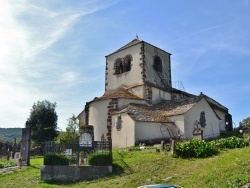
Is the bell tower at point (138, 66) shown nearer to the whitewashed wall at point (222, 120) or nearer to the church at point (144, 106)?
the church at point (144, 106)

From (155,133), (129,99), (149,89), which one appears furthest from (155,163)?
(149,89)

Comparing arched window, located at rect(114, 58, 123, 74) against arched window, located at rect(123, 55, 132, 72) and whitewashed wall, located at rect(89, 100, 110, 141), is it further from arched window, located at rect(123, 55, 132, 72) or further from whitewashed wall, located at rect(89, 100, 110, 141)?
whitewashed wall, located at rect(89, 100, 110, 141)

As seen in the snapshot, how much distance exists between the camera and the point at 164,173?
54.3 ft

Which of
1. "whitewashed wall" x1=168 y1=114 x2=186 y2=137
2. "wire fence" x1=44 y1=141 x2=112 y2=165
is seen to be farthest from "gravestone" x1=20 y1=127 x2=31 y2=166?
"whitewashed wall" x1=168 y1=114 x2=186 y2=137

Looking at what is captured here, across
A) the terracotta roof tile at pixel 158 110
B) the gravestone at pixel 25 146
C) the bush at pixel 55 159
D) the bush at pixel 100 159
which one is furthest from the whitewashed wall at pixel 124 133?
the bush at pixel 55 159

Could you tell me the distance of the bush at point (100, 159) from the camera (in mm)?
18483

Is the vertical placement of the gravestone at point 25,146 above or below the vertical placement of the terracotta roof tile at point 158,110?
below

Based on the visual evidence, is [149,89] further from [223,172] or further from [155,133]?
[223,172]

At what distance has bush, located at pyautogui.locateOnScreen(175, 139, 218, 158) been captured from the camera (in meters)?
19.6

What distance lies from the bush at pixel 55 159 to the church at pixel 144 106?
34.5ft

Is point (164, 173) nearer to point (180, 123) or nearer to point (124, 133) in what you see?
point (124, 133)

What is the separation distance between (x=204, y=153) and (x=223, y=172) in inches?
244

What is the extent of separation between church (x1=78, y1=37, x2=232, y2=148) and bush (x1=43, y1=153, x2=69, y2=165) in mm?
10517

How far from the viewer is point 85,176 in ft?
58.9
